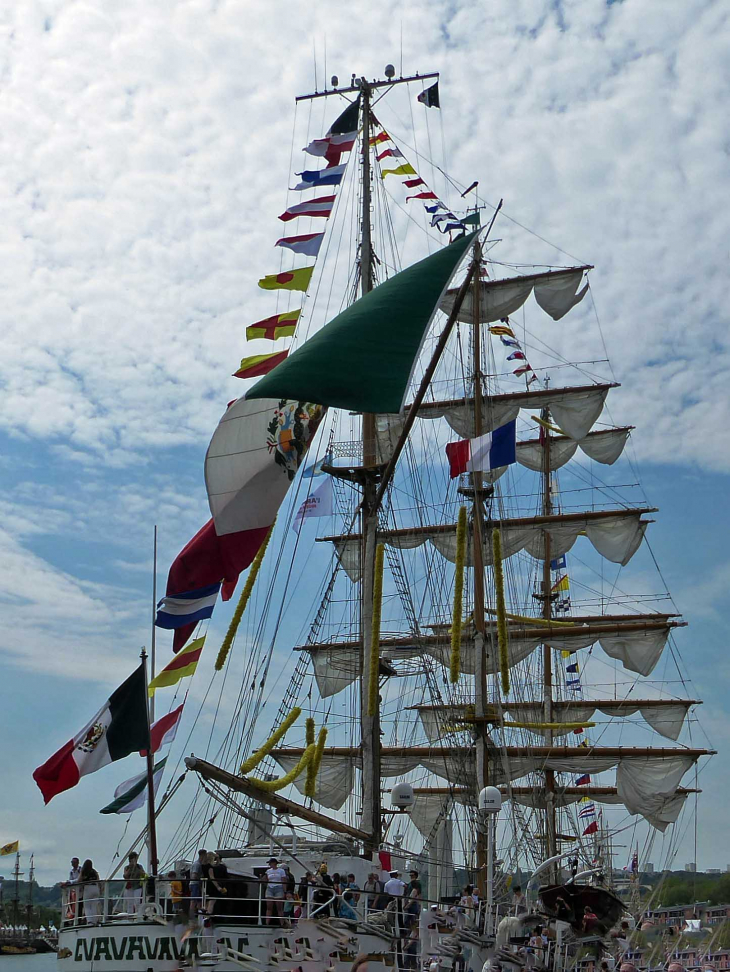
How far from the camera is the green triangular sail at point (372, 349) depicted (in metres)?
20.7

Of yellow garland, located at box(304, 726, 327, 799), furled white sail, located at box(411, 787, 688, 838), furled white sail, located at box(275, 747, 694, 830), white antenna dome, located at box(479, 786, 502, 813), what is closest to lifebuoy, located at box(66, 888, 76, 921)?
yellow garland, located at box(304, 726, 327, 799)

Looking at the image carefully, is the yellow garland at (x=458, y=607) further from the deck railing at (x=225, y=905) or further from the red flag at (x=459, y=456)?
the deck railing at (x=225, y=905)

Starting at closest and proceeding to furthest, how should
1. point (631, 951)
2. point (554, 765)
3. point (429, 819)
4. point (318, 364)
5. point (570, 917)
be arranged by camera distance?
point (318, 364), point (570, 917), point (631, 951), point (554, 765), point (429, 819)

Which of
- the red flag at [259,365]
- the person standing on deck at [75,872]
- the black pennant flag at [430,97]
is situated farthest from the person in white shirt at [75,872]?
the black pennant flag at [430,97]

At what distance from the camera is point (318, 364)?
21047mm

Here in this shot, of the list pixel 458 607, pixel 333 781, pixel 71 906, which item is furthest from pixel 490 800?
pixel 333 781

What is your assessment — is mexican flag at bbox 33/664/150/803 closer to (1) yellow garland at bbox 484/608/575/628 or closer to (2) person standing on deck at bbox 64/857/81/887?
(2) person standing on deck at bbox 64/857/81/887

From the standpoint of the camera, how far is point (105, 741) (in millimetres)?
21156

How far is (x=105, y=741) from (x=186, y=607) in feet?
9.14

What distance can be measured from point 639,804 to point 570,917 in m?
30.9

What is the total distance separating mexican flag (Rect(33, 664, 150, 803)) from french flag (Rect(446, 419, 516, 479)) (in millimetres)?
16253

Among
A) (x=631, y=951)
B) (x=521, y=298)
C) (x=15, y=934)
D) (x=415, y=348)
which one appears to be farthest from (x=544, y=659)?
(x=15, y=934)

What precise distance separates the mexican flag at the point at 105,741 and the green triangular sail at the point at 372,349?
5.80m

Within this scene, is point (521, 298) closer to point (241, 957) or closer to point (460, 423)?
point (460, 423)
